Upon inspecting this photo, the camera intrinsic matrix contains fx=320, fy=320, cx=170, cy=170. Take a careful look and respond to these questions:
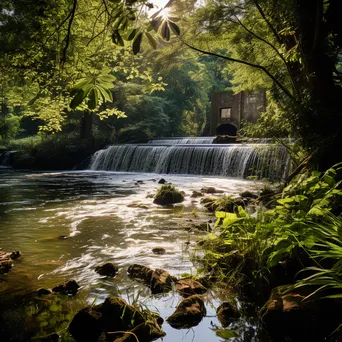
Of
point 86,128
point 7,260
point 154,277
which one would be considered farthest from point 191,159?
point 154,277

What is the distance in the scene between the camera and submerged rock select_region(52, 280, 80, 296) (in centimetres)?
291

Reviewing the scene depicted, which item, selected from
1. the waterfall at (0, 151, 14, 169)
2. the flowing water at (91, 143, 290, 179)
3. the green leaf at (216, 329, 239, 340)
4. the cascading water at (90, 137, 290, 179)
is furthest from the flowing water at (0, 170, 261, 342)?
the waterfall at (0, 151, 14, 169)

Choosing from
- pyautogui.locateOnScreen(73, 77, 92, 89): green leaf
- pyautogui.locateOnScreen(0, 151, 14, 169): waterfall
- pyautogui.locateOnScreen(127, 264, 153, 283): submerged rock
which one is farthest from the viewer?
pyautogui.locateOnScreen(0, 151, 14, 169): waterfall

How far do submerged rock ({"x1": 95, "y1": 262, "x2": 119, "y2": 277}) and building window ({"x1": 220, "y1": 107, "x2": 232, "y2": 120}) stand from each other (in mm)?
22402

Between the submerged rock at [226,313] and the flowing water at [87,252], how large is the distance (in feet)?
0.19

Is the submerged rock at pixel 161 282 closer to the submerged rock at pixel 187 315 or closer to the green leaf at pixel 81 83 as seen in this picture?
the submerged rock at pixel 187 315

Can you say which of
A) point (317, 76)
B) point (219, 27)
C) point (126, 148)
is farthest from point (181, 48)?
point (126, 148)

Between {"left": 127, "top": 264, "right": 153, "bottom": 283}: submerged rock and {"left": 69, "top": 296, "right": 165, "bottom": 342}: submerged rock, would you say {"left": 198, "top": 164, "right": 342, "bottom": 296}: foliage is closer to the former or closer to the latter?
{"left": 127, "top": 264, "right": 153, "bottom": 283}: submerged rock

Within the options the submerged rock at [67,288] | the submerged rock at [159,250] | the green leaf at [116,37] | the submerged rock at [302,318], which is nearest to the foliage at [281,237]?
the submerged rock at [302,318]

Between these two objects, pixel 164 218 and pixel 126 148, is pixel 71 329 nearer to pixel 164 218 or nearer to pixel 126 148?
pixel 164 218

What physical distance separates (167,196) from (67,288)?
5064mm

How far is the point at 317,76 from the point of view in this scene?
153 inches

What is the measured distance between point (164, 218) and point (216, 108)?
20.5 meters

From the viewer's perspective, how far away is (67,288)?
293 centimetres
